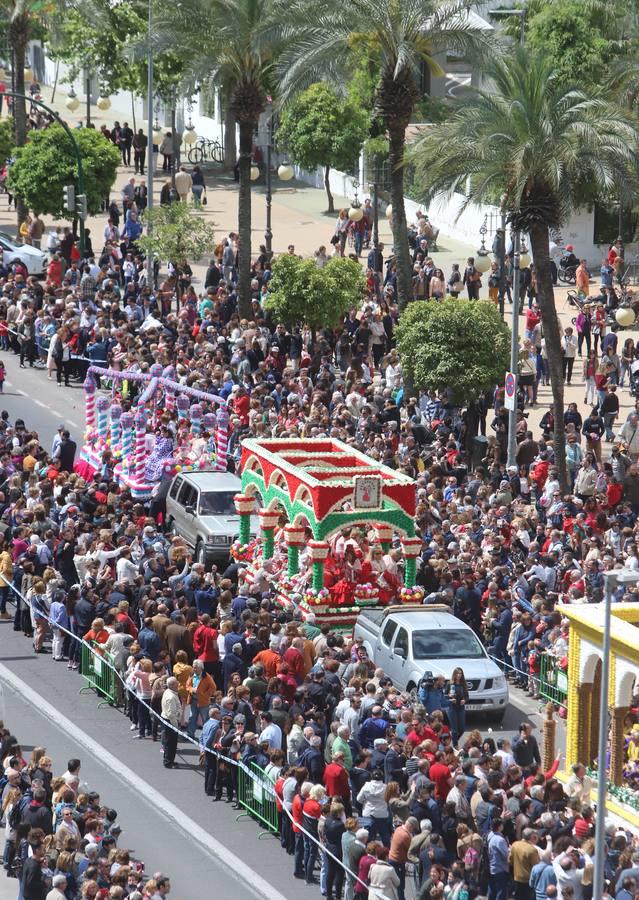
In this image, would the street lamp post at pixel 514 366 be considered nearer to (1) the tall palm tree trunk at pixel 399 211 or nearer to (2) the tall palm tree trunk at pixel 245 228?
(1) the tall palm tree trunk at pixel 399 211

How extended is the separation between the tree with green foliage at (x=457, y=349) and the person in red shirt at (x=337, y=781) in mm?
14785

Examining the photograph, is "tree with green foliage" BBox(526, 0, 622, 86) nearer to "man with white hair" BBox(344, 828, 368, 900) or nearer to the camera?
the camera

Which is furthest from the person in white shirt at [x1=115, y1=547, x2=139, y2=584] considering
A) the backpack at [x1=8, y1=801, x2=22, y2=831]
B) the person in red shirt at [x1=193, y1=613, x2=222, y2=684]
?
the backpack at [x1=8, y1=801, x2=22, y2=831]

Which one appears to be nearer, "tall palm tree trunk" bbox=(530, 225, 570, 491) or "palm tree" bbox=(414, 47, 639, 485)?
"palm tree" bbox=(414, 47, 639, 485)

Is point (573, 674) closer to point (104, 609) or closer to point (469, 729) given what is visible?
point (469, 729)

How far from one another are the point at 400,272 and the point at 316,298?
2130 millimetres

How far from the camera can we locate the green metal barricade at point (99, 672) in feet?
88.5

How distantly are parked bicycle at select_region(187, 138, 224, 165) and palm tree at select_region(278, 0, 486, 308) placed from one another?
Answer: 2801 cm

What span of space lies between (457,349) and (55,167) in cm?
2049

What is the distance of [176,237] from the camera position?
154 feet

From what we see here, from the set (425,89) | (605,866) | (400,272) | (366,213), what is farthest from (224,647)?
(425,89)

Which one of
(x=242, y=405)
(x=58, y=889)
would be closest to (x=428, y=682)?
(x=58, y=889)

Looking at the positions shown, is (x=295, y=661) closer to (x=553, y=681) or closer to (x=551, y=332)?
(x=553, y=681)

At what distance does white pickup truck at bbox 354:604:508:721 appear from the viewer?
26.2 meters
